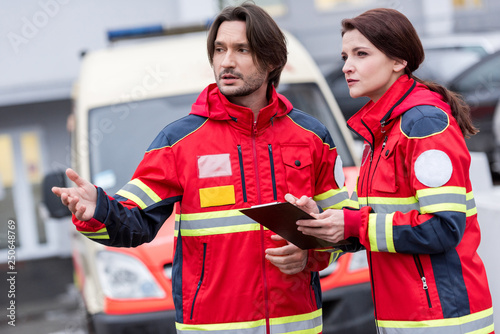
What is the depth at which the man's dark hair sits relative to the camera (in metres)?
2.93

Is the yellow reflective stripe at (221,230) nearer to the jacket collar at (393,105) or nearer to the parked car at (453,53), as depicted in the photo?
the jacket collar at (393,105)

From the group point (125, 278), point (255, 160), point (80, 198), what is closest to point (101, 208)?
point (80, 198)

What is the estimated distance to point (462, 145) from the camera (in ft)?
8.01

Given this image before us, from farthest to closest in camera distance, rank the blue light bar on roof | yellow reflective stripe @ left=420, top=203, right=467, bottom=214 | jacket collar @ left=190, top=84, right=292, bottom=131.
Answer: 1. the blue light bar on roof
2. jacket collar @ left=190, top=84, right=292, bottom=131
3. yellow reflective stripe @ left=420, top=203, right=467, bottom=214

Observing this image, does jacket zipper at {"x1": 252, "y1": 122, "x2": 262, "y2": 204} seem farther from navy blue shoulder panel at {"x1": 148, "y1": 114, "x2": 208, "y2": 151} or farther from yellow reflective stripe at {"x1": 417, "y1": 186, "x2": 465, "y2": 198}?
yellow reflective stripe at {"x1": 417, "y1": 186, "x2": 465, "y2": 198}

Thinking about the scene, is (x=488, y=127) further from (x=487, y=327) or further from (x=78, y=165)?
(x=487, y=327)

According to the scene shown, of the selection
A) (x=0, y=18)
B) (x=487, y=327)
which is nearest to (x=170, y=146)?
(x=487, y=327)

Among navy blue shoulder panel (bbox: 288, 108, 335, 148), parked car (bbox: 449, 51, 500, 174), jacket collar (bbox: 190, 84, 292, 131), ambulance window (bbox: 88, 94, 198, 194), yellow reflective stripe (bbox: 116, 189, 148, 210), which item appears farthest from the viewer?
parked car (bbox: 449, 51, 500, 174)

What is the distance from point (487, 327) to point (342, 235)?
0.64 meters

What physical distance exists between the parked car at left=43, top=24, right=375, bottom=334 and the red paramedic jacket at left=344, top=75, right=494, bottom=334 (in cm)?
167

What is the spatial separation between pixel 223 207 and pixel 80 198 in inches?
23.3

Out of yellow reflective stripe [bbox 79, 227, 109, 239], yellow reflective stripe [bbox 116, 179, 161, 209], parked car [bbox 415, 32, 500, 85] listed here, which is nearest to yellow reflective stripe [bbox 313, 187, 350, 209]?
yellow reflective stripe [bbox 116, 179, 161, 209]

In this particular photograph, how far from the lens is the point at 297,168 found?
2904 mm

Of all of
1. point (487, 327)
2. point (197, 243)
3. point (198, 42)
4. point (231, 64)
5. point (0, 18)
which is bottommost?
point (487, 327)
